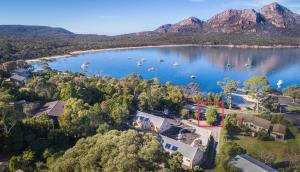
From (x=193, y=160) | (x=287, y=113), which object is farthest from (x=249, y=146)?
(x=287, y=113)

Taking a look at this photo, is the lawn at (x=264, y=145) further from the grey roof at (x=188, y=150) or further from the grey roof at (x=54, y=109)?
the grey roof at (x=54, y=109)

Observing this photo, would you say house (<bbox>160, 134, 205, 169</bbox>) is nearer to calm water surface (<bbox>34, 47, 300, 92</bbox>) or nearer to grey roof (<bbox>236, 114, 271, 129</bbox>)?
grey roof (<bbox>236, 114, 271, 129</bbox>)

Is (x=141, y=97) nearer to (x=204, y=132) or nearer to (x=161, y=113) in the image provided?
(x=161, y=113)

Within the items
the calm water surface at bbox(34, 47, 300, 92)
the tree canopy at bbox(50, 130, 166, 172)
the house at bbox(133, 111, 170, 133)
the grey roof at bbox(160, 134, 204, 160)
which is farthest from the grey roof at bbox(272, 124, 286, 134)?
the calm water surface at bbox(34, 47, 300, 92)

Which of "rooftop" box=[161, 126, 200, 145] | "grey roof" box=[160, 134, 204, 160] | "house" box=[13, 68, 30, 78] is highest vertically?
"house" box=[13, 68, 30, 78]

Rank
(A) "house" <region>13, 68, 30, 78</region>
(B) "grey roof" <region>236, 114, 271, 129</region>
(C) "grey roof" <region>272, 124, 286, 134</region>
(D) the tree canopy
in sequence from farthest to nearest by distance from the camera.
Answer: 1. (A) "house" <region>13, 68, 30, 78</region>
2. (B) "grey roof" <region>236, 114, 271, 129</region>
3. (C) "grey roof" <region>272, 124, 286, 134</region>
4. (D) the tree canopy
